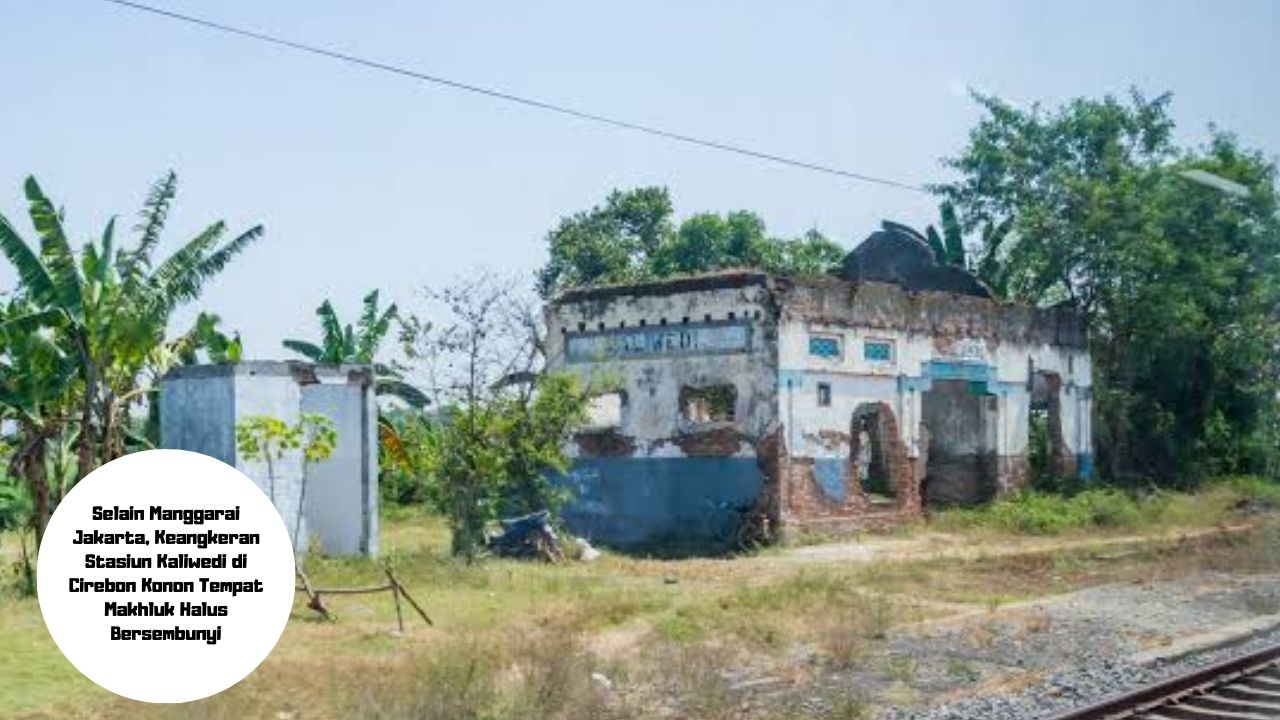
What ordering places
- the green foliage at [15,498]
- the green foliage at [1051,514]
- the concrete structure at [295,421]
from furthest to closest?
the green foliage at [1051,514], the concrete structure at [295,421], the green foliage at [15,498]

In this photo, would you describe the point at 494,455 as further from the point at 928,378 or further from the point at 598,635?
the point at 928,378

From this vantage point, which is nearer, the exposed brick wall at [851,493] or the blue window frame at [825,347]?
the exposed brick wall at [851,493]

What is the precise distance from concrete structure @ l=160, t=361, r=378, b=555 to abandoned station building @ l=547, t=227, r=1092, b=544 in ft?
17.6

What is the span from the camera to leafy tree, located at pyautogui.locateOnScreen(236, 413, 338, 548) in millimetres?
15508

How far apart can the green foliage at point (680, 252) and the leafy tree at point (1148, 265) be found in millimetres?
9138

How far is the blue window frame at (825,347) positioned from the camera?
74.8 feet

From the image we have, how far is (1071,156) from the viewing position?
3195 cm

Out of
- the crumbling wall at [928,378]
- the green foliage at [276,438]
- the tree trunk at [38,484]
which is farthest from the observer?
the crumbling wall at [928,378]

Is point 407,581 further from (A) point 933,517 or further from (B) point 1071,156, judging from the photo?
(B) point 1071,156

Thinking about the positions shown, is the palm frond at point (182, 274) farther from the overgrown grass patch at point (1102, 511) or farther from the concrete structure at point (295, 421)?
the overgrown grass patch at point (1102, 511)

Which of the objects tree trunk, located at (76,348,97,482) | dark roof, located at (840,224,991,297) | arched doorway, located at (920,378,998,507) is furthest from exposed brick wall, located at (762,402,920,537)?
tree trunk, located at (76,348,97,482)

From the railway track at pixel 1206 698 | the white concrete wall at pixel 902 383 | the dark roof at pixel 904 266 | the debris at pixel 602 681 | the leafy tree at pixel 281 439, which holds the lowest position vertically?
the railway track at pixel 1206 698

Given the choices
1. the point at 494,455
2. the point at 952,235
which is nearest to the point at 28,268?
the point at 494,455
